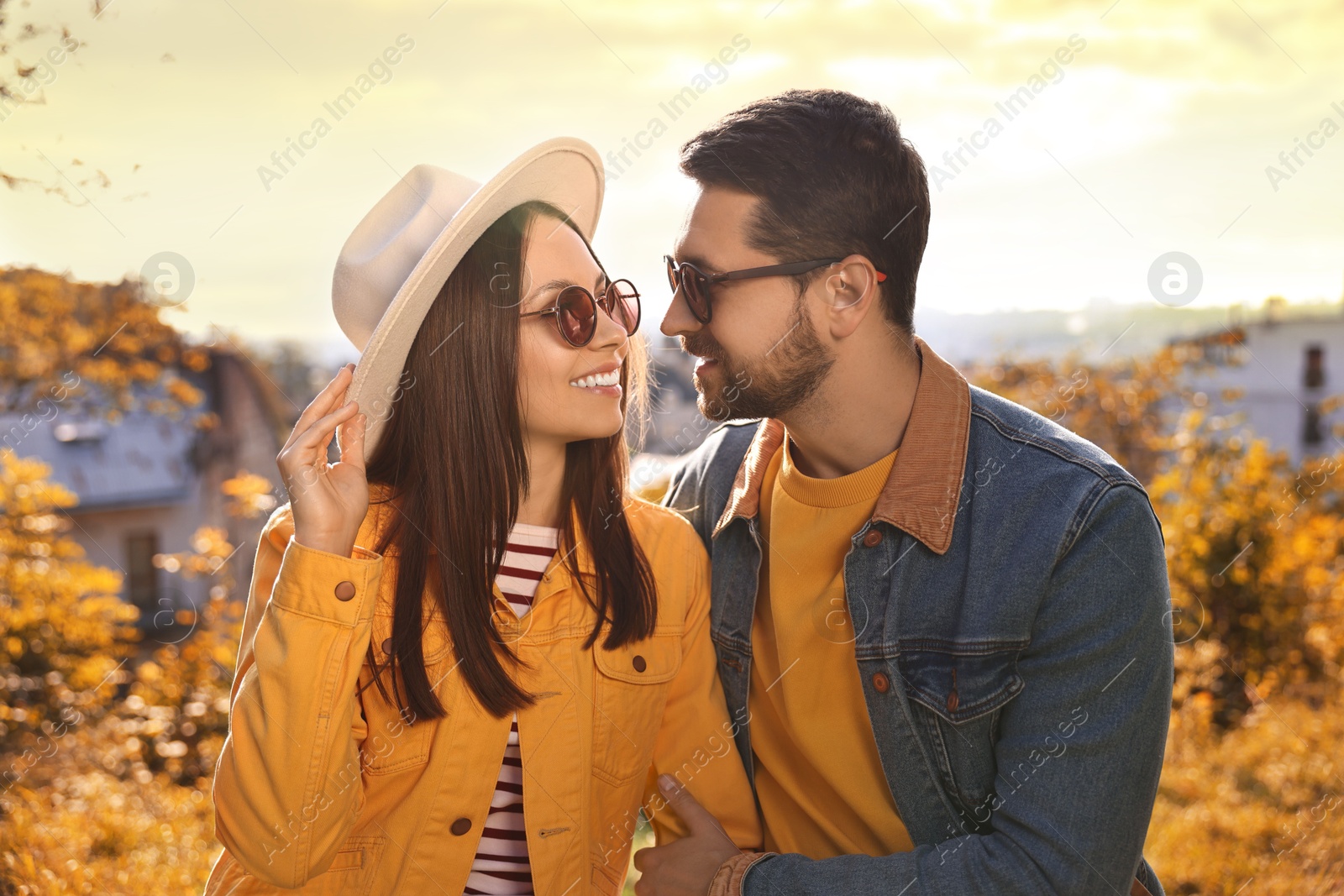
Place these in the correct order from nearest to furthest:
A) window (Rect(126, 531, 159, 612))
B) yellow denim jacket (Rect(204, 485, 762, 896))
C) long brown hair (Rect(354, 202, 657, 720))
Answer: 1. yellow denim jacket (Rect(204, 485, 762, 896))
2. long brown hair (Rect(354, 202, 657, 720))
3. window (Rect(126, 531, 159, 612))

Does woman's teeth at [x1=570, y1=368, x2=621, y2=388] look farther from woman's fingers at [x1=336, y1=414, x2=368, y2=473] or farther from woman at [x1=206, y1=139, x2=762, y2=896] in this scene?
woman's fingers at [x1=336, y1=414, x2=368, y2=473]

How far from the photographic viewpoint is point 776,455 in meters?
2.72

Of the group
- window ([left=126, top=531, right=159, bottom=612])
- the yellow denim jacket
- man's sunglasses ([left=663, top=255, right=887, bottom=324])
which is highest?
man's sunglasses ([left=663, top=255, right=887, bottom=324])

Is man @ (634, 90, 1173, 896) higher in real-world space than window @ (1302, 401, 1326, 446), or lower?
higher

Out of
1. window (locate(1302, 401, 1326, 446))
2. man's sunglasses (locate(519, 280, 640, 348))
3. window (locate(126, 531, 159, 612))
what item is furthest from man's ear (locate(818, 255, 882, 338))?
window (locate(1302, 401, 1326, 446))

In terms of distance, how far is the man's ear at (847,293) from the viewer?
2518 mm

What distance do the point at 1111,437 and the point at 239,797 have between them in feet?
21.8

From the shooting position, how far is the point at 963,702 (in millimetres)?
2168

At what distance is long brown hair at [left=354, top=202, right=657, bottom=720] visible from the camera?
220cm

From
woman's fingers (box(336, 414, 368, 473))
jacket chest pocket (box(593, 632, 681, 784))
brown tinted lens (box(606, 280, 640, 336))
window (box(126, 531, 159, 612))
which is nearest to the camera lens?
woman's fingers (box(336, 414, 368, 473))

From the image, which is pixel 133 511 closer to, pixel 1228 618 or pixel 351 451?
pixel 351 451

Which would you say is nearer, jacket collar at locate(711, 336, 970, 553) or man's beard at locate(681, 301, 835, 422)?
jacket collar at locate(711, 336, 970, 553)

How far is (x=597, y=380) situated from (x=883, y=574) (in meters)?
0.84

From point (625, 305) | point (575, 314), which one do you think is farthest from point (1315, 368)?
point (575, 314)
